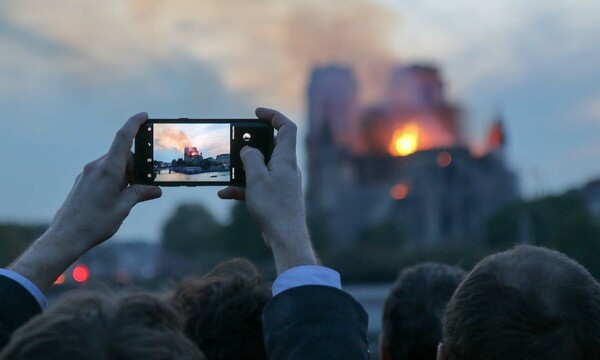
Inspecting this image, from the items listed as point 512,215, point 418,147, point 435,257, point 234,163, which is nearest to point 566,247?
point 435,257

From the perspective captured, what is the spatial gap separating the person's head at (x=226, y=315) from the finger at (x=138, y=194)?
1.39 ft

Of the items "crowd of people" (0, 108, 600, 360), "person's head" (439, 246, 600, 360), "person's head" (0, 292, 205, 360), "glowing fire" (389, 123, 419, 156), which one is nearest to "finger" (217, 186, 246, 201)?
"crowd of people" (0, 108, 600, 360)

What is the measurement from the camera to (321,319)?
2.64 m

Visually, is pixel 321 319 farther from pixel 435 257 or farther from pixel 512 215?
pixel 512 215

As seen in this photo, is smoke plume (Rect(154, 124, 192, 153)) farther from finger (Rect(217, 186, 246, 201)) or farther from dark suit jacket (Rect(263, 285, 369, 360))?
dark suit jacket (Rect(263, 285, 369, 360))

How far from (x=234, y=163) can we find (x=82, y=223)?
648mm

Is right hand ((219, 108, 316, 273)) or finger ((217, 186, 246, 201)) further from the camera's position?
finger ((217, 186, 246, 201))

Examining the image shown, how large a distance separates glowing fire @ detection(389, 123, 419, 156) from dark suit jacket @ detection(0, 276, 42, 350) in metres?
120

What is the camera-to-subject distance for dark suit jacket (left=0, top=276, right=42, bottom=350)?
273 cm

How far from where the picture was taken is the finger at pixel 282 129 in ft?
10.4

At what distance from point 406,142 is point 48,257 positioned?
121m

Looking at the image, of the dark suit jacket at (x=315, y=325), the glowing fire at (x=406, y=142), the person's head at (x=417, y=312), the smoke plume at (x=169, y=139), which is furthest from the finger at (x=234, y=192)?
the glowing fire at (x=406, y=142)

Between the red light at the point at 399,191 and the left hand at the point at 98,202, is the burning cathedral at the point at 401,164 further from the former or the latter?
the left hand at the point at 98,202

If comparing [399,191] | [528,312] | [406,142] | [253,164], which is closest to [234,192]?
[253,164]
